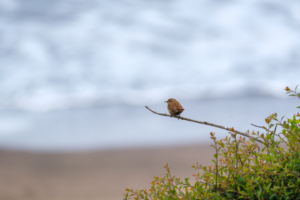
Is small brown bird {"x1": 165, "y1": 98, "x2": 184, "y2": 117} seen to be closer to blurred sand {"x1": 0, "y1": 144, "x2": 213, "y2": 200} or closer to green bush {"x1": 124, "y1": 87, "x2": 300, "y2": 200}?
green bush {"x1": 124, "y1": 87, "x2": 300, "y2": 200}

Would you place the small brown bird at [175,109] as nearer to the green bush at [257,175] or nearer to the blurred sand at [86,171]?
the green bush at [257,175]

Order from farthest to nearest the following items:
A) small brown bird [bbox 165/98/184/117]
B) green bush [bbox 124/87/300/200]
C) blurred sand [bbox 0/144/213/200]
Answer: blurred sand [bbox 0/144/213/200]
small brown bird [bbox 165/98/184/117]
green bush [bbox 124/87/300/200]

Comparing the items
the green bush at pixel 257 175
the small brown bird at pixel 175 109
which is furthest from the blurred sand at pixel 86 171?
the green bush at pixel 257 175

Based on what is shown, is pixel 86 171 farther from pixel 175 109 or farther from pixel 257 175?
pixel 257 175

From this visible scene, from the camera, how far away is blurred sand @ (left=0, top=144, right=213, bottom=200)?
935cm

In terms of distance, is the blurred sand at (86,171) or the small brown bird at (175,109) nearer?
the small brown bird at (175,109)

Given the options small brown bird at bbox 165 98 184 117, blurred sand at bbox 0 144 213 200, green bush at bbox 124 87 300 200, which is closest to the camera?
green bush at bbox 124 87 300 200

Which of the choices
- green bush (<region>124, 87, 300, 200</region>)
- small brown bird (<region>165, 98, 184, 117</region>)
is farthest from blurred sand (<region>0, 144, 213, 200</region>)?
green bush (<region>124, 87, 300, 200</region>)

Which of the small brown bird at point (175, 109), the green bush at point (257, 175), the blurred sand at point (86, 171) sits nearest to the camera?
the green bush at point (257, 175)

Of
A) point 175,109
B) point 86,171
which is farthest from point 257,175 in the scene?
point 86,171

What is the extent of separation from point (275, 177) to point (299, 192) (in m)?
0.17

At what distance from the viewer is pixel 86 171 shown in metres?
10.8

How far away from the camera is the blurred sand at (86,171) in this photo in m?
9.35

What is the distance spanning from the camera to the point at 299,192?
2.04m
